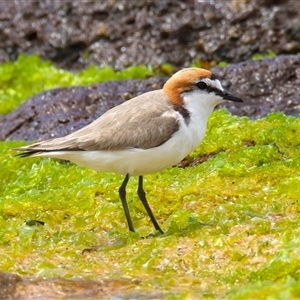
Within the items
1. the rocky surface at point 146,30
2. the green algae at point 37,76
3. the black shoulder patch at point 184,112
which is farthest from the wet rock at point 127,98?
the black shoulder patch at point 184,112

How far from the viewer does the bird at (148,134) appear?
6.39 metres

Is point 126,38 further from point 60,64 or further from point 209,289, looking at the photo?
point 209,289

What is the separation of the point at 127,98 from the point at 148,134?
379cm

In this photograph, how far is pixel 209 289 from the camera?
211 inches

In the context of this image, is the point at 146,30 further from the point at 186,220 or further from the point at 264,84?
the point at 186,220

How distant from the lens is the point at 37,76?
41.3 feet

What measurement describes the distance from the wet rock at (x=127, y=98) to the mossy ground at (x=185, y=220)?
3.03 ft

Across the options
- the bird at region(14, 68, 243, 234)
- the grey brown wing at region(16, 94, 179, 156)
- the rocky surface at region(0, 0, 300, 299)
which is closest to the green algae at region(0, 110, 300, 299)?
the bird at region(14, 68, 243, 234)

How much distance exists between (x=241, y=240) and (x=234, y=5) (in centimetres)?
726

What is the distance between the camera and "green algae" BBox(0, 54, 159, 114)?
12.0 metres

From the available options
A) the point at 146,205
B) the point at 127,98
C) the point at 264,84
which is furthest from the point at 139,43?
the point at 146,205

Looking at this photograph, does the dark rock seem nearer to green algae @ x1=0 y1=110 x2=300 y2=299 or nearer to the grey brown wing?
green algae @ x1=0 y1=110 x2=300 y2=299

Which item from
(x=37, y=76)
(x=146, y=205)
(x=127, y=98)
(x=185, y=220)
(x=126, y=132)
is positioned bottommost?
(x=185, y=220)

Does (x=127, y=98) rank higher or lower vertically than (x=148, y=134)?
lower
